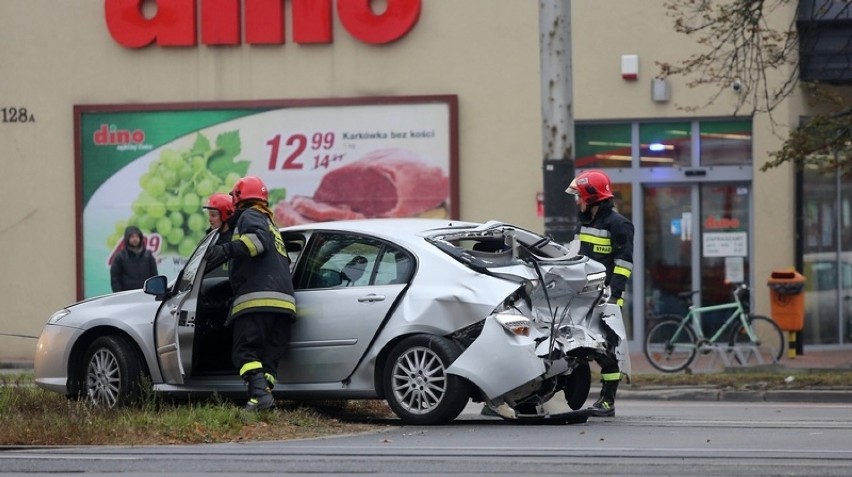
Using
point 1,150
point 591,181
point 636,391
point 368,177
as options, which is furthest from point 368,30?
point 591,181

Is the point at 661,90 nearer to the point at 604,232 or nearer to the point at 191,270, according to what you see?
the point at 604,232

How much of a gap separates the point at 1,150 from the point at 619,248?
43.2ft

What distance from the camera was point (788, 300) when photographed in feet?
64.6

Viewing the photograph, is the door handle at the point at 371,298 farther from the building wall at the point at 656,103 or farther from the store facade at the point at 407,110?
the building wall at the point at 656,103

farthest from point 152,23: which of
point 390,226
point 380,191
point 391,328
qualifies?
point 391,328

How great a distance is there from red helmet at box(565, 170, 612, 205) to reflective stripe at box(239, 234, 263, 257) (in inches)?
101

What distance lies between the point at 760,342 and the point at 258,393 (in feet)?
31.8

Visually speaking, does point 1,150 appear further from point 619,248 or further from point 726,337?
point 619,248

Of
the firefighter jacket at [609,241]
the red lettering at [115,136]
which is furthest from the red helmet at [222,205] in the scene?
the red lettering at [115,136]

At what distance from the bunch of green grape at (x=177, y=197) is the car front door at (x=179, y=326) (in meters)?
10.6

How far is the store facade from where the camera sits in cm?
2098

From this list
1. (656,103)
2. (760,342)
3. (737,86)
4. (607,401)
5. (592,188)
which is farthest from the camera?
(656,103)

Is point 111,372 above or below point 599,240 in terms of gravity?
below

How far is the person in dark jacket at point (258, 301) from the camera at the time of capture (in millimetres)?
10844
